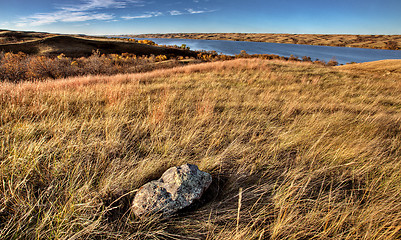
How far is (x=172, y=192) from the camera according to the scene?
57.2 inches

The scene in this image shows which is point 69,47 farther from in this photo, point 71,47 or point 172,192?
point 172,192

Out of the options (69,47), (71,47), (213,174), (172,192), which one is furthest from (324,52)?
(172,192)

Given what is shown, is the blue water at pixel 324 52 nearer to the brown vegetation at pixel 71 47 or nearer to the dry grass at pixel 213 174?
the brown vegetation at pixel 71 47

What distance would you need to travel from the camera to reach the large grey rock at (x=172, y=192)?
1369 mm

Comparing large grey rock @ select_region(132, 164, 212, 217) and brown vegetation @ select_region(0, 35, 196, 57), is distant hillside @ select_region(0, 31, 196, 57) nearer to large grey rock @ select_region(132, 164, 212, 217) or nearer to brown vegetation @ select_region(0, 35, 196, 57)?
brown vegetation @ select_region(0, 35, 196, 57)

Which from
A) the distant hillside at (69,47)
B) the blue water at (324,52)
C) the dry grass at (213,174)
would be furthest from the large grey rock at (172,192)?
the blue water at (324,52)

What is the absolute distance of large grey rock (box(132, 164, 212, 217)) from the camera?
4.49 feet

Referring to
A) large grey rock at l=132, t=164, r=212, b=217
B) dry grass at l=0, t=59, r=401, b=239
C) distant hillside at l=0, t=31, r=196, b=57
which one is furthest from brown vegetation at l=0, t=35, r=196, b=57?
large grey rock at l=132, t=164, r=212, b=217

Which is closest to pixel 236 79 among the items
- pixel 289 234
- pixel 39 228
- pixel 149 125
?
pixel 149 125

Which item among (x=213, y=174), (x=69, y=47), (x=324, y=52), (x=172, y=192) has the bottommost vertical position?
(x=213, y=174)

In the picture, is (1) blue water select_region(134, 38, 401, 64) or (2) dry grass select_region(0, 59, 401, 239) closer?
(2) dry grass select_region(0, 59, 401, 239)

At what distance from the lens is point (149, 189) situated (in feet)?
4.84

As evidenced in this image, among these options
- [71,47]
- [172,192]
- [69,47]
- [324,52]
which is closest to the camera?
[172,192]

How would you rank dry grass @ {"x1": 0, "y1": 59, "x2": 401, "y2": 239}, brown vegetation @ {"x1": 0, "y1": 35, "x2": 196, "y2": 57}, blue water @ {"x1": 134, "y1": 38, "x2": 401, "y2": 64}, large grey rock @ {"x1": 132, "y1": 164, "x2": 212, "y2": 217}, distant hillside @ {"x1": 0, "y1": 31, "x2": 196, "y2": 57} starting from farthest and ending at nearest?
blue water @ {"x1": 134, "y1": 38, "x2": 401, "y2": 64}, distant hillside @ {"x1": 0, "y1": 31, "x2": 196, "y2": 57}, brown vegetation @ {"x1": 0, "y1": 35, "x2": 196, "y2": 57}, large grey rock @ {"x1": 132, "y1": 164, "x2": 212, "y2": 217}, dry grass @ {"x1": 0, "y1": 59, "x2": 401, "y2": 239}
